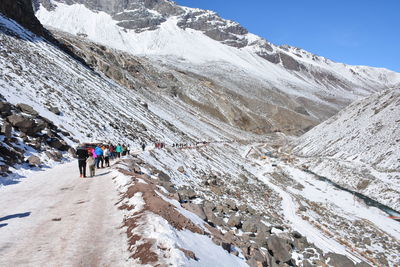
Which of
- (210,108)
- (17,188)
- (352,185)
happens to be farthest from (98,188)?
(210,108)

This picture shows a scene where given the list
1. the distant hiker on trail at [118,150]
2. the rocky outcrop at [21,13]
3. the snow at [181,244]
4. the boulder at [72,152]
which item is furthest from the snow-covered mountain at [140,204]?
the distant hiker on trail at [118,150]

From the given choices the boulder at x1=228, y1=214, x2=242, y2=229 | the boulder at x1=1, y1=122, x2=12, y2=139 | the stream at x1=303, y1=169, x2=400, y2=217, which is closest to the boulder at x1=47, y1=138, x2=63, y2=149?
the boulder at x1=1, y1=122, x2=12, y2=139

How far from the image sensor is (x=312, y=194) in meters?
37.5

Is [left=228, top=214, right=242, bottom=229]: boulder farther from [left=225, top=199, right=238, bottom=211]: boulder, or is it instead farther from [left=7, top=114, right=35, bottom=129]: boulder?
[left=7, top=114, right=35, bottom=129]: boulder

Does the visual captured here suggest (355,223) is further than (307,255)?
Yes

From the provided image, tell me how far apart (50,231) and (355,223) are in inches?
1079

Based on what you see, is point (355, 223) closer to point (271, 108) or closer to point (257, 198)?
point (257, 198)

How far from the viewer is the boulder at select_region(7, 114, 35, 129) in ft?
58.7

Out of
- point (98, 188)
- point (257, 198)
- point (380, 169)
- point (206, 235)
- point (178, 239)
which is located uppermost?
point (380, 169)

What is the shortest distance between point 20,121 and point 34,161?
166 inches

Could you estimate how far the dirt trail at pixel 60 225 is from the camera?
20.2 ft

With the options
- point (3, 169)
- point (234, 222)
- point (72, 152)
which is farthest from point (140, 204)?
point (72, 152)

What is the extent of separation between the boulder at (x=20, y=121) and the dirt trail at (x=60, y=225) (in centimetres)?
702

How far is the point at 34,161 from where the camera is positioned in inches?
612
